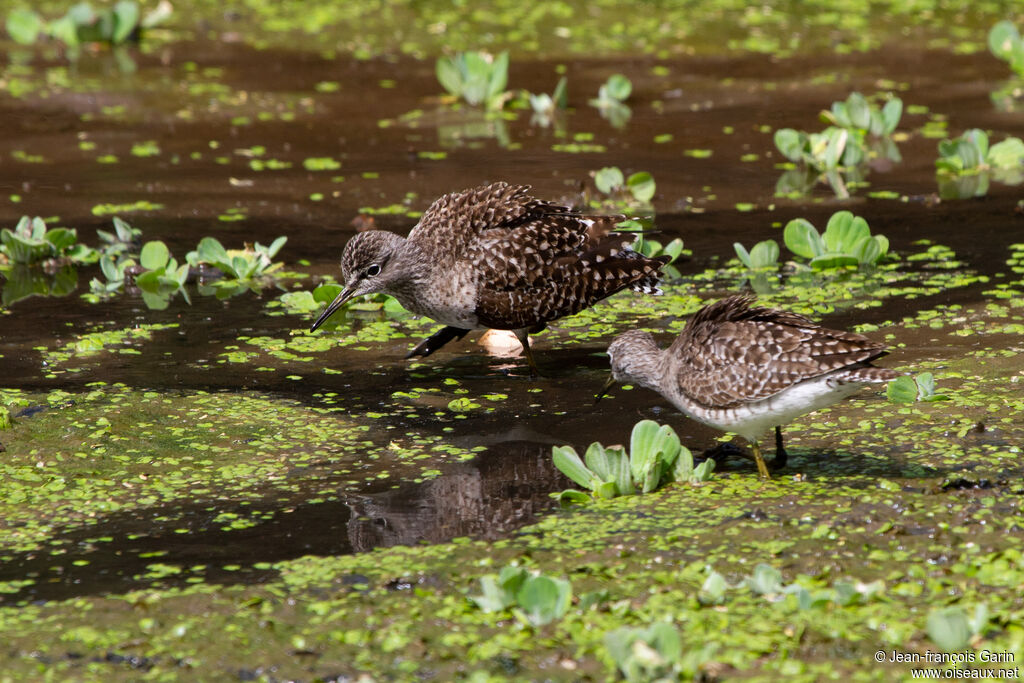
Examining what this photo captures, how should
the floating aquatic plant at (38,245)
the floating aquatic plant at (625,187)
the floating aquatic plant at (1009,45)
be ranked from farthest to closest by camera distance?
the floating aquatic plant at (1009,45), the floating aquatic plant at (625,187), the floating aquatic plant at (38,245)

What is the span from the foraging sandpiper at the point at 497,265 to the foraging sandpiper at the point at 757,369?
1.56m

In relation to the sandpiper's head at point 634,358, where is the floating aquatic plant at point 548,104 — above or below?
above

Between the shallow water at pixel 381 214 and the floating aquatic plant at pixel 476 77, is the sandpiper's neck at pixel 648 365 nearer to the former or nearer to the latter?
the shallow water at pixel 381 214

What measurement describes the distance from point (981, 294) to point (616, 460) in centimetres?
391

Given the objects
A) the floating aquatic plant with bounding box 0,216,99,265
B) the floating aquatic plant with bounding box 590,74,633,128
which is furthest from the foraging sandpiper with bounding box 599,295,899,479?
the floating aquatic plant with bounding box 590,74,633,128

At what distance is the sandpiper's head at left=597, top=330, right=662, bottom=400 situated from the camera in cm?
657

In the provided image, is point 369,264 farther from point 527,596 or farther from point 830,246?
point 527,596

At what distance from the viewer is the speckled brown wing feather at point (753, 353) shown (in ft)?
19.1

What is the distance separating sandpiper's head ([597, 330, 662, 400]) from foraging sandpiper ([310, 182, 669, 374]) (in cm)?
128

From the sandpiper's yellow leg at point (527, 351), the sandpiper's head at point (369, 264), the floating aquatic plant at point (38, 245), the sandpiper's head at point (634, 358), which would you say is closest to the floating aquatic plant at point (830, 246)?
the sandpiper's yellow leg at point (527, 351)

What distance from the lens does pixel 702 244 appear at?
1018cm

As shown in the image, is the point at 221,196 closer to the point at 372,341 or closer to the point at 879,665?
the point at 372,341

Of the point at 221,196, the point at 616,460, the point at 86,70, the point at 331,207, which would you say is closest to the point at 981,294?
the point at 616,460

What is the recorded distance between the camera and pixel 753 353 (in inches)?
237
